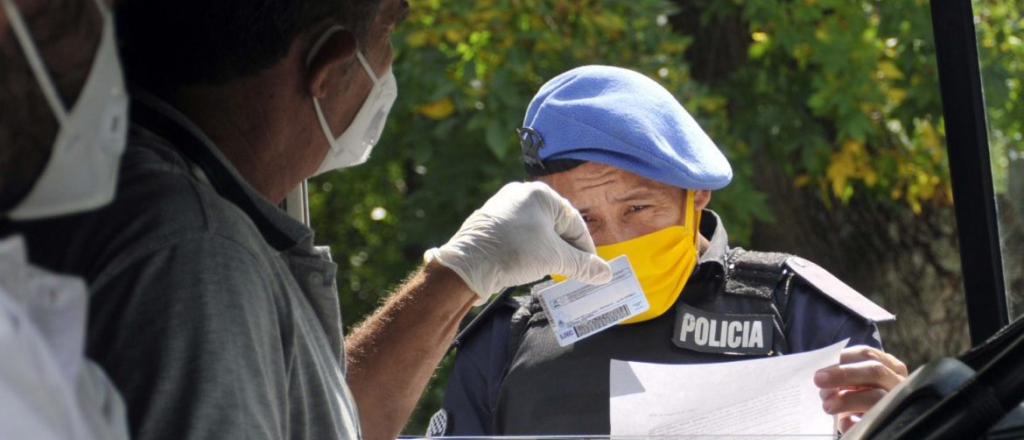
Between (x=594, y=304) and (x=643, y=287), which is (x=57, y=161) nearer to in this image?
(x=594, y=304)

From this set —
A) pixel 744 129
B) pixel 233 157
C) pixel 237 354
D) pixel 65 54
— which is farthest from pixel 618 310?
pixel 744 129

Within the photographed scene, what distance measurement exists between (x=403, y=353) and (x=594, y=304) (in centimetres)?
59

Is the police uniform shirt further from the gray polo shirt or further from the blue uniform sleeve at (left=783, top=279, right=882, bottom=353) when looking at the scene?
the gray polo shirt

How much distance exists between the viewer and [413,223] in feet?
18.6

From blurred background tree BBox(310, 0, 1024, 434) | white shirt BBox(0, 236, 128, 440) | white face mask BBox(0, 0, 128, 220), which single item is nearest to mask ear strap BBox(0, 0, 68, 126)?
white face mask BBox(0, 0, 128, 220)

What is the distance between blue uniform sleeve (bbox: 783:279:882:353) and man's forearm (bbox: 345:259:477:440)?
78 centimetres

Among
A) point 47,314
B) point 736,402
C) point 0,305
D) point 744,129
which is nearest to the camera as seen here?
point 0,305

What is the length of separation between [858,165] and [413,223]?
211cm

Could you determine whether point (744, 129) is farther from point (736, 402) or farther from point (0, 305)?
point (0, 305)

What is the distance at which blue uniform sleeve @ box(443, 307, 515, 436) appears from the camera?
275 cm

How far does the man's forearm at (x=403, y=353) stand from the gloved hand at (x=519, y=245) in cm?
4

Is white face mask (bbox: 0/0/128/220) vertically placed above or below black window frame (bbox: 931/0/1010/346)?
above

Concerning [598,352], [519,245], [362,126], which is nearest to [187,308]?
[362,126]

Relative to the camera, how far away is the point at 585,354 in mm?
2764
